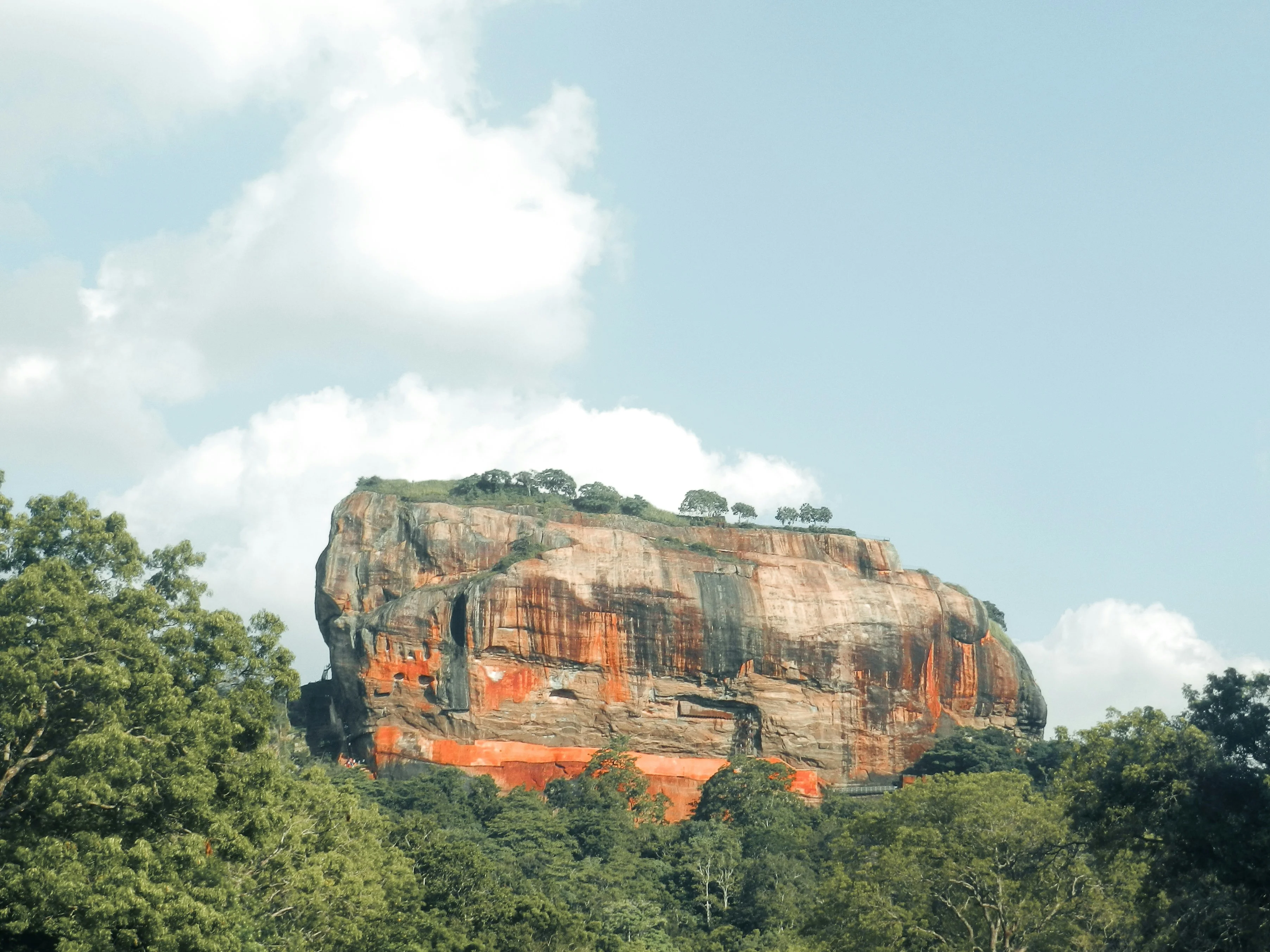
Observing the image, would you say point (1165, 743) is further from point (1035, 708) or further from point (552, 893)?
point (1035, 708)

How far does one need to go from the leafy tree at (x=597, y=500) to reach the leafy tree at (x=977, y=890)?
48675 millimetres

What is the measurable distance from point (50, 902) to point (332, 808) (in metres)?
9.98

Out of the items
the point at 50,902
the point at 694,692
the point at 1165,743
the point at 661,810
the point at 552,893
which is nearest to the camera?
the point at 50,902

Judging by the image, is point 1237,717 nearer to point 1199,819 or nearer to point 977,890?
point 1199,819

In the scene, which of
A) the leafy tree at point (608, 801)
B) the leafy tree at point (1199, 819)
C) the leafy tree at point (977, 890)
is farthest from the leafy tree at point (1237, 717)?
the leafy tree at point (608, 801)

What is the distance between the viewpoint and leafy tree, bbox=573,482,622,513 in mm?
82250

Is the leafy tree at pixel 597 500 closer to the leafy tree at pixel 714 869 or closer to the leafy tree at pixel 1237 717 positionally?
the leafy tree at pixel 714 869

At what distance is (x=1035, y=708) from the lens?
81688 millimetres

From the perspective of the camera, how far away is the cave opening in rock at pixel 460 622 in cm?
7081

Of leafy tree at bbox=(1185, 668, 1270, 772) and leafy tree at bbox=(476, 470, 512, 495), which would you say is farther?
leafy tree at bbox=(476, 470, 512, 495)

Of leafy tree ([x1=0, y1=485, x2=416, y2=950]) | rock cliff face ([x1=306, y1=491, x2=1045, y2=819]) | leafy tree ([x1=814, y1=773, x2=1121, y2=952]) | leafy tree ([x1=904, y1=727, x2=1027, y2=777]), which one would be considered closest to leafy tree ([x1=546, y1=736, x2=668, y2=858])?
rock cliff face ([x1=306, y1=491, x2=1045, y2=819])

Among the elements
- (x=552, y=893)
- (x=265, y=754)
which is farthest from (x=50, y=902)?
(x=552, y=893)

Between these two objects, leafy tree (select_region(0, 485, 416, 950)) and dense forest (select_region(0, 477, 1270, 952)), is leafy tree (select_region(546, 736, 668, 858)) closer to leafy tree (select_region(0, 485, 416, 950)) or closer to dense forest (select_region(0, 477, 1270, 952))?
dense forest (select_region(0, 477, 1270, 952))

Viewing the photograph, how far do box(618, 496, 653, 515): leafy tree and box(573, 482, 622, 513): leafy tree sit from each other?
0.27 m
